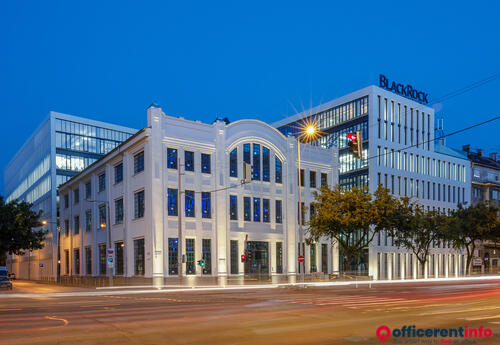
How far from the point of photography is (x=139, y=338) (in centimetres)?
1241

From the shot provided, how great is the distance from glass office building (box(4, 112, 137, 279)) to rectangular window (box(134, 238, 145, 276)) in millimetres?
33656

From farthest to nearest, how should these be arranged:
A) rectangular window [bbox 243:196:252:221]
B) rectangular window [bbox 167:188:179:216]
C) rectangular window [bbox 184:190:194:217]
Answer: rectangular window [bbox 243:196:252:221] < rectangular window [bbox 184:190:194:217] < rectangular window [bbox 167:188:179:216]

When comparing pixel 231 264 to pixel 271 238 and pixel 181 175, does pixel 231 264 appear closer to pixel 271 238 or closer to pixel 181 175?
pixel 271 238

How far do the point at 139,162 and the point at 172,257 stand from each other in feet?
31.8

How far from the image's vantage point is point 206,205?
4703 cm

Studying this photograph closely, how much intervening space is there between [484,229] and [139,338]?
189 ft

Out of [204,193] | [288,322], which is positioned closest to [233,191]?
[204,193]

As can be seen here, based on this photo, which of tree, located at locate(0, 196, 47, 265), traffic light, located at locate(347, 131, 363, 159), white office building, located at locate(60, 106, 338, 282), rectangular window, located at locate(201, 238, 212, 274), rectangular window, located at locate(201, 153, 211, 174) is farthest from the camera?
tree, located at locate(0, 196, 47, 265)

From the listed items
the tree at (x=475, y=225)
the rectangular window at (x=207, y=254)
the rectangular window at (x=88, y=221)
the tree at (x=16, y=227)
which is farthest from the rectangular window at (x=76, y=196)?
the tree at (x=475, y=225)

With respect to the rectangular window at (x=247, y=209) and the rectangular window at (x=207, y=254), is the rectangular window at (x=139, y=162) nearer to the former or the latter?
the rectangular window at (x=207, y=254)

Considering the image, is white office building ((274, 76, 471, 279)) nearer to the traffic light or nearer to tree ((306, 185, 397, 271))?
tree ((306, 185, 397, 271))

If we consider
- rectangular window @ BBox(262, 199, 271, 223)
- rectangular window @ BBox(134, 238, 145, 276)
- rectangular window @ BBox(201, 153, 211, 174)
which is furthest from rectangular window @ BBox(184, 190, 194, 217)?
rectangular window @ BBox(262, 199, 271, 223)

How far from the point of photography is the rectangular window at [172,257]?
144 feet

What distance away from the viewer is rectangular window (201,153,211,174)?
47.2 metres
